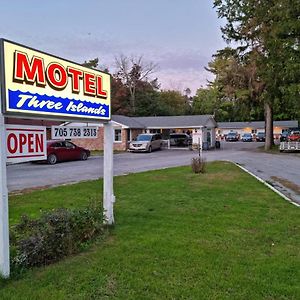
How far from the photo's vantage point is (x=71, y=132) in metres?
6.25

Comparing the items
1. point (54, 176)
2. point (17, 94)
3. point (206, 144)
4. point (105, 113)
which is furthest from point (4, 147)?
point (206, 144)

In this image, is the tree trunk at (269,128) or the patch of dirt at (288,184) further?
the tree trunk at (269,128)

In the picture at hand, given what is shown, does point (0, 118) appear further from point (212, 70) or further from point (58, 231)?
point (212, 70)

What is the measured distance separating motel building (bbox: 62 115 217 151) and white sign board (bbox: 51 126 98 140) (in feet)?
102

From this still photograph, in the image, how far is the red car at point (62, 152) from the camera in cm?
2355

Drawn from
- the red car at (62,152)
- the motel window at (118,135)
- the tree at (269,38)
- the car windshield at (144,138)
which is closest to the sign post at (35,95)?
the red car at (62,152)

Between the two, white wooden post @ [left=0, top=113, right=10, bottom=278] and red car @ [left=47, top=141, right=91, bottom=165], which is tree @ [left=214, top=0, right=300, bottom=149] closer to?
red car @ [left=47, top=141, right=91, bottom=165]

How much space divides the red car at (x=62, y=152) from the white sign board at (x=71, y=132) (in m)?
16.8

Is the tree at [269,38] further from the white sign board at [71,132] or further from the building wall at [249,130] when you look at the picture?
the building wall at [249,130]

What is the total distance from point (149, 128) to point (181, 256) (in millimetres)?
40097

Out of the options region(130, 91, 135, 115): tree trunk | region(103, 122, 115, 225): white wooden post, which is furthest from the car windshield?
region(103, 122, 115, 225): white wooden post

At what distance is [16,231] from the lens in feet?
19.1

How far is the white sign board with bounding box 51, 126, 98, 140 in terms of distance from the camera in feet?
19.3

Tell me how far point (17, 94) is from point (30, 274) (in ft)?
7.32
